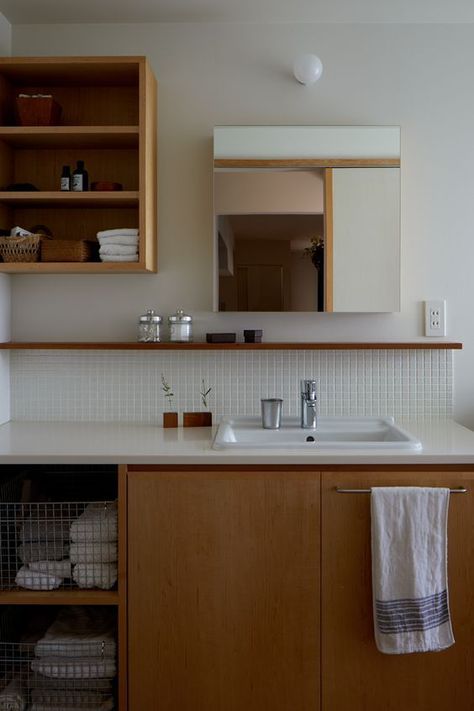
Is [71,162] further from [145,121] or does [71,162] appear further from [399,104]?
[399,104]

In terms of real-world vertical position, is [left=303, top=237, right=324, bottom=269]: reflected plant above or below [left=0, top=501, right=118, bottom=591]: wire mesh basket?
above

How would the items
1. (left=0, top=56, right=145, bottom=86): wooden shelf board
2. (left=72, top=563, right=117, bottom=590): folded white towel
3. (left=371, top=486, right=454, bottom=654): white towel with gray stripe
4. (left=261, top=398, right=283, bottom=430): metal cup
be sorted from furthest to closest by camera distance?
(left=261, top=398, right=283, bottom=430): metal cup, (left=0, top=56, right=145, bottom=86): wooden shelf board, (left=72, top=563, right=117, bottom=590): folded white towel, (left=371, top=486, right=454, bottom=654): white towel with gray stripe

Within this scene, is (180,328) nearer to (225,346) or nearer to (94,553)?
(225,346)

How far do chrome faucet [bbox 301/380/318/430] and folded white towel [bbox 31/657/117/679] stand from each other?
3.35ft

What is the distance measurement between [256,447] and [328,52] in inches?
60.9

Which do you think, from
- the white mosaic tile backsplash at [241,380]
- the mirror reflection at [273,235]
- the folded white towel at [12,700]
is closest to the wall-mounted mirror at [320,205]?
the mirror reflection at [273,235]

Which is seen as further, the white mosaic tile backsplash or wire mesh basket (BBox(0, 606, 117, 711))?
the white mosaic tile backsplash

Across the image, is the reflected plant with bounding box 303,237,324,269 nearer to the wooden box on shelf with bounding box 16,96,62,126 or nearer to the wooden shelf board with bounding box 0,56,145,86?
the wooden shelf board with bounding box 0,56,145,86

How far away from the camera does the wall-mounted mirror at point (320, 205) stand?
2.59 metres

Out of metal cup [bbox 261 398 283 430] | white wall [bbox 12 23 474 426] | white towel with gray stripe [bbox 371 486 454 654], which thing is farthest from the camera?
white wall [bbox 12 23 474 426]

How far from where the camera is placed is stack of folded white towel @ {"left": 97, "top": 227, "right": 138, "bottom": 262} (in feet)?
8.09

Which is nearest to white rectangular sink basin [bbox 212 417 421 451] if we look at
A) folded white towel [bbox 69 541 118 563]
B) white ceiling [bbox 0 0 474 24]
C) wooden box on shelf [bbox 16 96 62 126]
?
folded white towel [bbox 69 541 118 563]

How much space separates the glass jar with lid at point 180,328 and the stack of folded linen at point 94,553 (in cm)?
75

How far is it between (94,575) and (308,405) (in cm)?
93
